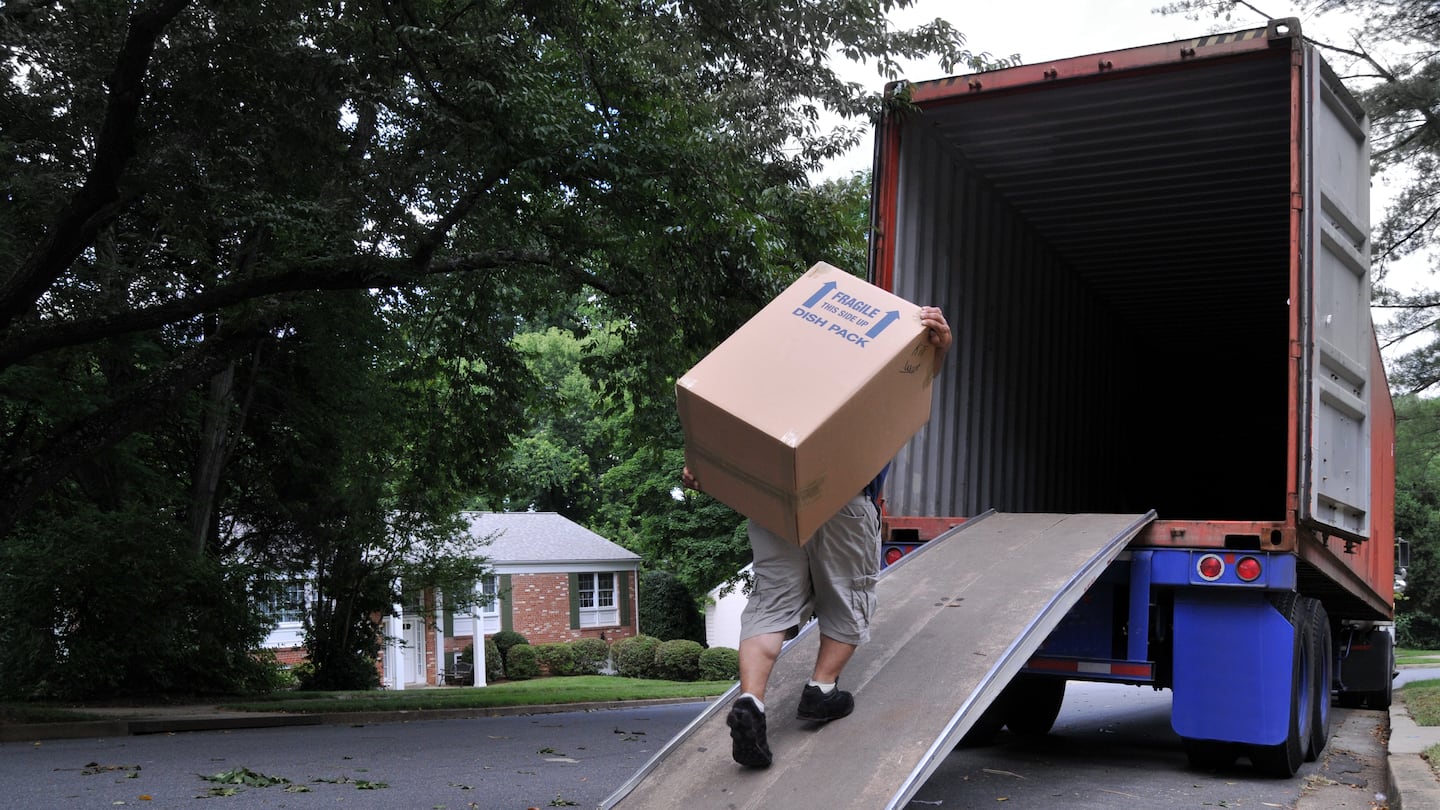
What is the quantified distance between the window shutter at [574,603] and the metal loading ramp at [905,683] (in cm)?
→ 2897

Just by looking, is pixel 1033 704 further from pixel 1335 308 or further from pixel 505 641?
pixel 505 641

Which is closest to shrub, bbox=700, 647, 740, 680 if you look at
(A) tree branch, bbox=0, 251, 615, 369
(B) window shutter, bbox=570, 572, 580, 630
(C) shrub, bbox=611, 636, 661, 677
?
(C) shrub, bbox=611, 636, 661, 677

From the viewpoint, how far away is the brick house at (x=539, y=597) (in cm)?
3212

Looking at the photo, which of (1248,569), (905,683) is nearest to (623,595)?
(1248,569)

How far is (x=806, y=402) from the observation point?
4.39 meters

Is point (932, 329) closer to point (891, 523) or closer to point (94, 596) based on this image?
point (891, 523)

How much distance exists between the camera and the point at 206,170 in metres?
10.9

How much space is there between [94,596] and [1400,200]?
1745 cm

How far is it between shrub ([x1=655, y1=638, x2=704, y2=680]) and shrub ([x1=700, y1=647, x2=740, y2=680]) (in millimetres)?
475

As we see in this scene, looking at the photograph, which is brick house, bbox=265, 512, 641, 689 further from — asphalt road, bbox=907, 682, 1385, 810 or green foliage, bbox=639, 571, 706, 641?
asphalt road, bbox=907, 682, 1385, 810

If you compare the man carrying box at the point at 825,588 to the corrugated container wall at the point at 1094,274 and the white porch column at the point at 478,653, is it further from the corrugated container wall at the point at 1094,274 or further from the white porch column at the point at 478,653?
the white porch column at the point at 478,653

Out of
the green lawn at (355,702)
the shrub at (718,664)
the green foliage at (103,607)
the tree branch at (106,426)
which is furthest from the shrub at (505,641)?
the tree branch at (106,426)

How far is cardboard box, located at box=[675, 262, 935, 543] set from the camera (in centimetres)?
434

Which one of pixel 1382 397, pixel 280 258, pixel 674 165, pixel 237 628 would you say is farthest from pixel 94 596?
pixel 1382 397
